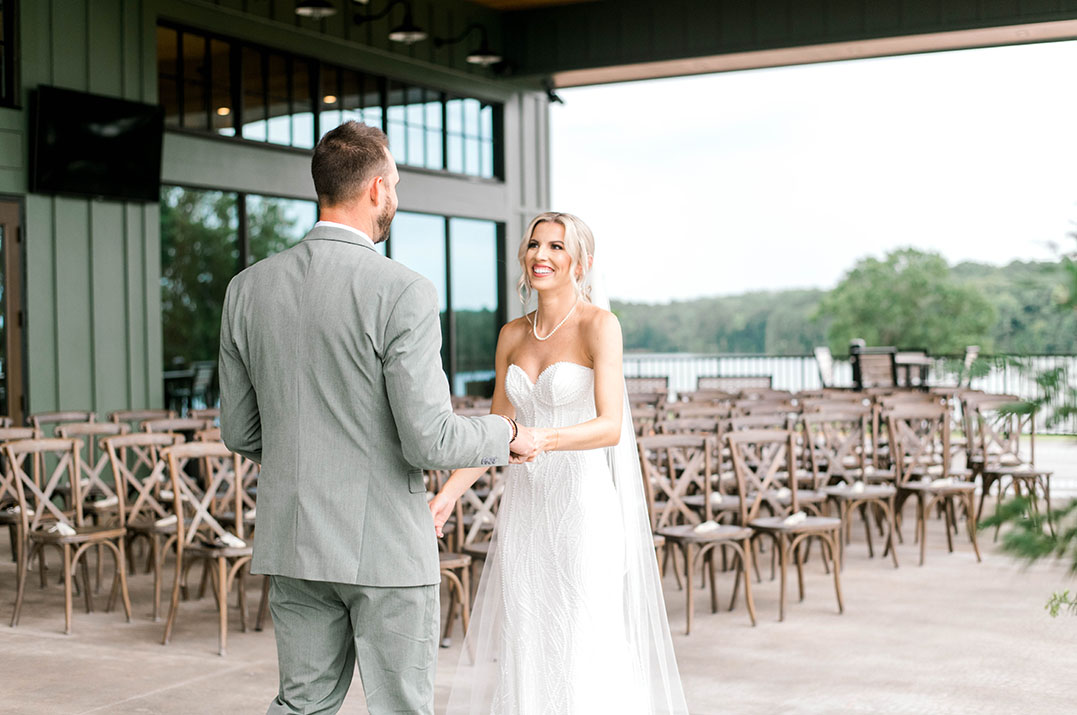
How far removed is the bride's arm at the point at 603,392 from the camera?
2943mm

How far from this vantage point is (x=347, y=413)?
2.20 meters

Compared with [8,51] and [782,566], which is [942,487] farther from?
[8,51]

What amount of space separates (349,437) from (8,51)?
26.1ft

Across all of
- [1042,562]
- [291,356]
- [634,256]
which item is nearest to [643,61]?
[291,356]

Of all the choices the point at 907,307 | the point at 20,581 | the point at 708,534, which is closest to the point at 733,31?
the point at 708,534

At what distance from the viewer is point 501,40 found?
14180mm

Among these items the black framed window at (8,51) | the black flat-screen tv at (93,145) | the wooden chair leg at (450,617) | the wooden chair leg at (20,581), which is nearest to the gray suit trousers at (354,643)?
the wooden chair leg at (450,617)

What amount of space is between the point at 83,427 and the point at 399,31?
4893 millimetres

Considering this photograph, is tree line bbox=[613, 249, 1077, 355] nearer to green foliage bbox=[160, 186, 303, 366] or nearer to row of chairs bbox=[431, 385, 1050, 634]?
green foliage bbox=[160, 186, 303, 366]

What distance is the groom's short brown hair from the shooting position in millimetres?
2250

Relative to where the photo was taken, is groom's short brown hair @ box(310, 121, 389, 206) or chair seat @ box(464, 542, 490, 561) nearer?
groom's short brown hair @ box(310, 121, 389, 206)

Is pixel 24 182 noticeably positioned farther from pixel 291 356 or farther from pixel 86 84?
→ pixel 291 356

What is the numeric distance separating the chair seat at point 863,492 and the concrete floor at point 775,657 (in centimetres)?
51

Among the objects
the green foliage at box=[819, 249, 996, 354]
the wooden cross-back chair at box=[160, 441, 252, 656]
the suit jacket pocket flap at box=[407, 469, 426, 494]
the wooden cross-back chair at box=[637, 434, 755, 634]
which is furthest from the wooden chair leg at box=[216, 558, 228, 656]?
the green foliage at box=[819, 249, 996, 354]
